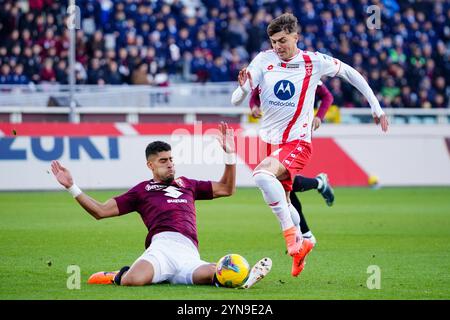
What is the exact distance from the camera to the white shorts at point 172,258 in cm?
877

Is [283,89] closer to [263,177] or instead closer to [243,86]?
[243,86]

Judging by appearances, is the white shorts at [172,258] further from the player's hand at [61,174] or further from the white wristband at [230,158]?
the player's hand at [61,174]

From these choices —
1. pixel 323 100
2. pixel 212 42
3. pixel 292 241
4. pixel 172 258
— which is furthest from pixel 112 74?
pixel 172 258

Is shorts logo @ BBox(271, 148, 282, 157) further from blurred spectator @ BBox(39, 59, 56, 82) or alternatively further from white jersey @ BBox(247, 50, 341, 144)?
blurred spectator @ BBox(39, 59, 56, 82)

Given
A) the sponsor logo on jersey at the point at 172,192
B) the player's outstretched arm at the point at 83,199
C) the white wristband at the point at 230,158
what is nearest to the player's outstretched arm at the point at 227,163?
the white wristband at the point at 230,158

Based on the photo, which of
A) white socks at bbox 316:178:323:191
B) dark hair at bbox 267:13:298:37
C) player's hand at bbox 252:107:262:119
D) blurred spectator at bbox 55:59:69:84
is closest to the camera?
dark hair at bbox 267:13:298:37

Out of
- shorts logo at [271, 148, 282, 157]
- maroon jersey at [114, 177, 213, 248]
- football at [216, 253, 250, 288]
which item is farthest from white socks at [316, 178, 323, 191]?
football at [216, 253, 250, 288]

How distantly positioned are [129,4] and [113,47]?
74.3 inches

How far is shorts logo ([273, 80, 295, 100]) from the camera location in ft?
33.8

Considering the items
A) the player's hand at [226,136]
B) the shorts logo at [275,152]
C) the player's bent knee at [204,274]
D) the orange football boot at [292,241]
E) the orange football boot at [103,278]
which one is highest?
the player's hand at [226,136]

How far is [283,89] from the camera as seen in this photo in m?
10.3

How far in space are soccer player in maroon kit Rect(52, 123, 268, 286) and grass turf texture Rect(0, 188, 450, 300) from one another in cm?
18

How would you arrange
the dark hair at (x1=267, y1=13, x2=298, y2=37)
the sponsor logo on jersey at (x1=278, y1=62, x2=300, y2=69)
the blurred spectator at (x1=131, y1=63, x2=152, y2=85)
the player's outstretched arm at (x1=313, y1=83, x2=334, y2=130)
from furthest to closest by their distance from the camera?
the blurred spectator at (x1=131, y1=63, x2=152, y2=85) → the player's outstretched arm at (x1=313, y1=83, x2=334, y2=130) → the sponsor logo on jersey at (x1=278, y1=62, x2=300, y2=69) → the dark hair at (x1=267, y1=13, x2=298, y2=37)

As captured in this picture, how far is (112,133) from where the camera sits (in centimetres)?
2233
